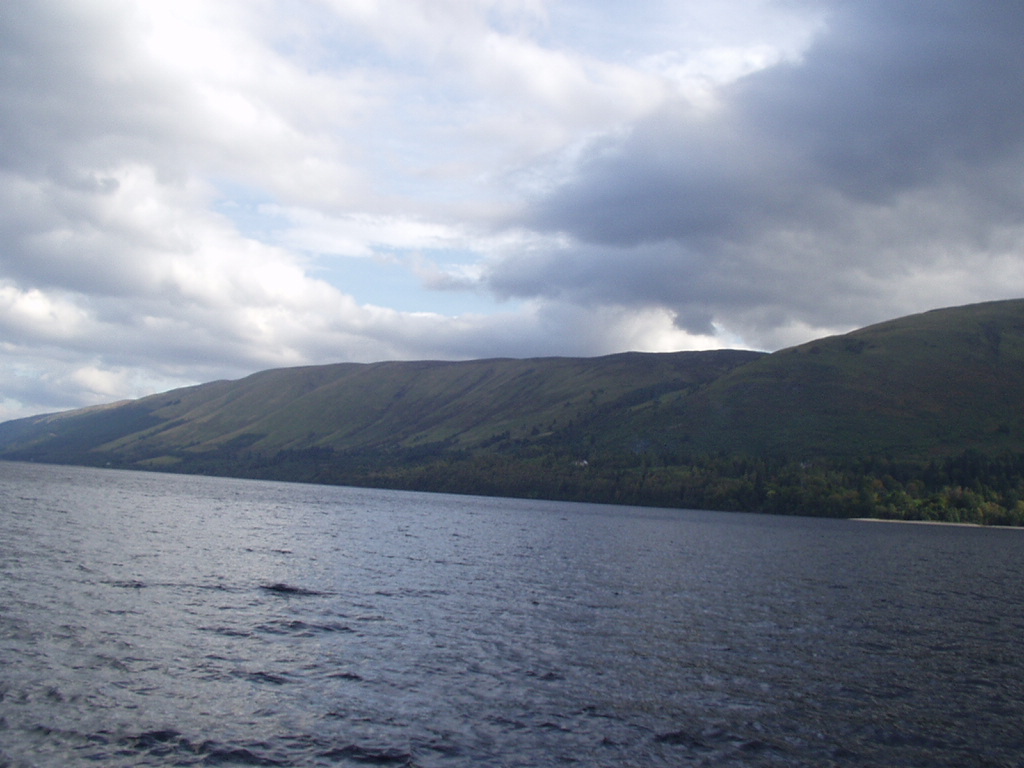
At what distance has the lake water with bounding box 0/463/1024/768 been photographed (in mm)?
29891

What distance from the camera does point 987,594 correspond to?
79500mm

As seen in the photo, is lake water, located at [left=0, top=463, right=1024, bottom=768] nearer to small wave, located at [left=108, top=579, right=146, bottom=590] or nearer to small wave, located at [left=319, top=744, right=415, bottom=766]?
small wave, located at [left=319, top=744, right=415, bottom=766]

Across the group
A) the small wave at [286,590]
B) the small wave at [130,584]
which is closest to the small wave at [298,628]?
the small wave at [286,590]

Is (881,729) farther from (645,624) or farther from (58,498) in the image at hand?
(58,498)

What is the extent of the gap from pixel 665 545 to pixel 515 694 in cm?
9572

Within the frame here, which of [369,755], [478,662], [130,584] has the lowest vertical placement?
[478,662]

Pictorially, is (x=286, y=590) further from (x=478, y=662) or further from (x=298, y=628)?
(x=478, y=662)

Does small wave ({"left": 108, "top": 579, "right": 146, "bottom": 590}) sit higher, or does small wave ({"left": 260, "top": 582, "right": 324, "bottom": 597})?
small wave ({"left": 108, "top": 579, "right": 146, "bottom": 590})

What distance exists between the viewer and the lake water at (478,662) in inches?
1177

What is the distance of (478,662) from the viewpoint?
42156 millimetres

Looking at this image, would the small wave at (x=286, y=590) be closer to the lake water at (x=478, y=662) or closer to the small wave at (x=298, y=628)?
the lake water at (x=478, y=662)

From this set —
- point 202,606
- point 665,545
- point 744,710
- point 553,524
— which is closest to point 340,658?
point 202,606

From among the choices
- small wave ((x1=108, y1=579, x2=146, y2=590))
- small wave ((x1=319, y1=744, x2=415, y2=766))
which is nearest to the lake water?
small wave ((x1=319, y1=744, x2=415, y2=766))

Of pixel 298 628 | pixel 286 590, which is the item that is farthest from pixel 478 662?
pixel 286 590
